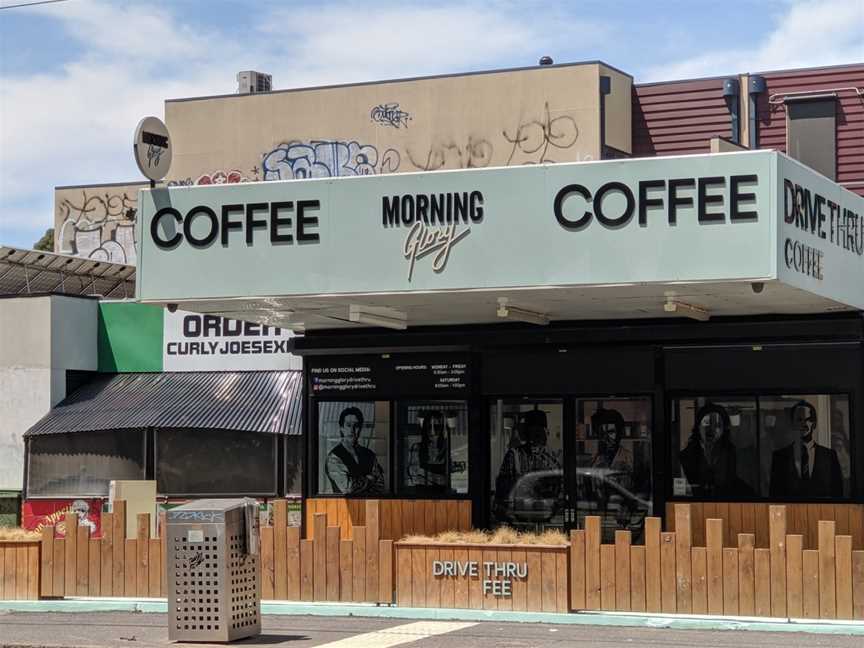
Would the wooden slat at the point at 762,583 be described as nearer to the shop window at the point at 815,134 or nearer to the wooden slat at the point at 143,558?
the wooden slat at the point at 143,558

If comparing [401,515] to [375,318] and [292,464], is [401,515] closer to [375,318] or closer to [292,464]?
[375,318]

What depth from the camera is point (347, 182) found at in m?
15.9

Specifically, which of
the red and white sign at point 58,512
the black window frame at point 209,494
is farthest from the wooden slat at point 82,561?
the red and white sign at point 58,512

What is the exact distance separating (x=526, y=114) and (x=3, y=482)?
13.1m

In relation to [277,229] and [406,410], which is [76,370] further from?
[277,229]

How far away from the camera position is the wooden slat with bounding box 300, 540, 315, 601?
15.5m

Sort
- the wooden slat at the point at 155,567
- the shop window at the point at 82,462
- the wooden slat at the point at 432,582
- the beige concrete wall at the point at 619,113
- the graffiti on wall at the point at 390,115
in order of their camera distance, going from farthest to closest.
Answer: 1. the graffiti on wall at the point at 390,115
2. the beige concrete wall at the point at 619,113
3. the shop window at the point at 82,462
4. the wooden slat at the point at 155,567
5. the wooden slat at the point at 432,582

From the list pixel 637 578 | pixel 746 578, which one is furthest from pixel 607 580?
pixel 746 578

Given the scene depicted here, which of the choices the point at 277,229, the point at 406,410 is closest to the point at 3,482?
the point at 406,410

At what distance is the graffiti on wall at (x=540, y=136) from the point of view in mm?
29328

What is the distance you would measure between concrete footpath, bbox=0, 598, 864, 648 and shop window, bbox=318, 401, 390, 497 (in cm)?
420

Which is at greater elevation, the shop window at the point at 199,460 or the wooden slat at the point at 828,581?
the shop window at the point at 199,460

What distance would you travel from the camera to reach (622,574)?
1434 cm

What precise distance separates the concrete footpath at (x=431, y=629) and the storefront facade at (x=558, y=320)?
3.48 metres
